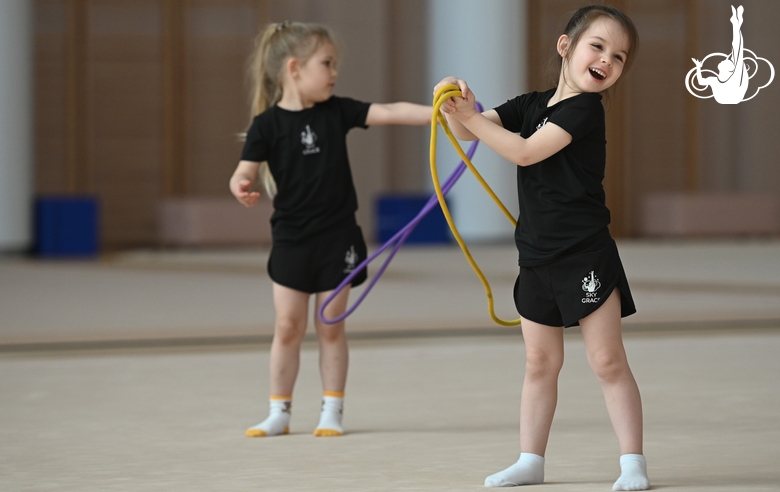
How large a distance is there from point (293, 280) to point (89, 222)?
1075 cm

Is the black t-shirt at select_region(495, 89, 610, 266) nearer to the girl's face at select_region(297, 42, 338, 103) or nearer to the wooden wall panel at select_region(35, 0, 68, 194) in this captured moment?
the girl's face at select_region(297, 42, 338, 103)

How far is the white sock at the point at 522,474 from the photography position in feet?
8.83

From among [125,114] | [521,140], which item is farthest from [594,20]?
[125,114]

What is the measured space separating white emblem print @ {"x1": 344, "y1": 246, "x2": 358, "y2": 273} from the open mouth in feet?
4.09

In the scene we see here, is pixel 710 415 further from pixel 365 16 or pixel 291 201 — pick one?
pixel 365 16

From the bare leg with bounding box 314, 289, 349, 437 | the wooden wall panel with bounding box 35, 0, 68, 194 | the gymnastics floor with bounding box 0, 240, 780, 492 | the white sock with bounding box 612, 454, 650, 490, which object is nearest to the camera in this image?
the white sock with bounding box 612, 454, 650, 490

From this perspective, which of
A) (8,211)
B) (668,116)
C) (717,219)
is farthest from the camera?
(668,116)

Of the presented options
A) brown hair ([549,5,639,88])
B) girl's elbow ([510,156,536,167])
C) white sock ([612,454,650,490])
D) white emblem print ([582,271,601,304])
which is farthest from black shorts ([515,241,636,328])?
brown hair ([549,5,639,88])

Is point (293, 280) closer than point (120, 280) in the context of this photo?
Yes

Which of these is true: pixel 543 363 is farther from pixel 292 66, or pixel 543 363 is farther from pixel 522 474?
pixel 292 66

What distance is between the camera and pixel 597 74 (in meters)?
2.69

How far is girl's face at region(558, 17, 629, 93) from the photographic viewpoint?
267 cm

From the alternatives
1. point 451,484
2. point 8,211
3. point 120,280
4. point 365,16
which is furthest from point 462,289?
point 365,16

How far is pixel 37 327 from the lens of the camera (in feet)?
20.0
